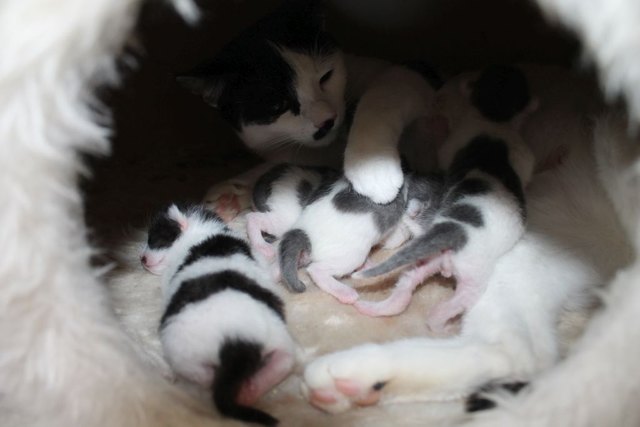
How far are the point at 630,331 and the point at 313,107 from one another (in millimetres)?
819

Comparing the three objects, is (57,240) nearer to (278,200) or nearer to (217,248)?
(217,248)

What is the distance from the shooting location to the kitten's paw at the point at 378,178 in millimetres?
1223

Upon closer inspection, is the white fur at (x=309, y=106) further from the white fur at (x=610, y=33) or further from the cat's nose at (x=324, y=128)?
the white fur at (x=610, y=33)

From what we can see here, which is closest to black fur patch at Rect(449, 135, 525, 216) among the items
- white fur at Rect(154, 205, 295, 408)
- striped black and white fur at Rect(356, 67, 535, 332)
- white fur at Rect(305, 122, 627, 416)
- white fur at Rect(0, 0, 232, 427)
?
striped black and white fur at Rect(356, 67, 535, 332)

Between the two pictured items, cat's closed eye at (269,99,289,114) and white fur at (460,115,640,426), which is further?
cat's closed eye at (269,99,289,114)

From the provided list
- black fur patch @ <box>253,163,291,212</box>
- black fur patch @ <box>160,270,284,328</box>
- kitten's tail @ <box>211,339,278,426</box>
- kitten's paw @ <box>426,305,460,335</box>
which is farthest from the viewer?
black fur patch @ <box>253,163,291,212</box>

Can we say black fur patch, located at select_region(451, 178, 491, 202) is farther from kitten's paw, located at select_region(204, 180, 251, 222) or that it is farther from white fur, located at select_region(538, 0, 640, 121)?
kitten's paw, located at select_region(204, 180, 251, 222)

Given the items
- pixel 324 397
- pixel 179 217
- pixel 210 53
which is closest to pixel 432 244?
pixel 324 397

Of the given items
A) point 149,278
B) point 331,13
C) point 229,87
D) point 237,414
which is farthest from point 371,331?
point 331,13

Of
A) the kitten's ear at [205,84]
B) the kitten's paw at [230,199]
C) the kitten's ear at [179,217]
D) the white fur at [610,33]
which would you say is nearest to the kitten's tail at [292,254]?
the kitten's ear at [179,217]

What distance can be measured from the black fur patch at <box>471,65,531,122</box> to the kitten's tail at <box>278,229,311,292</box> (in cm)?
47

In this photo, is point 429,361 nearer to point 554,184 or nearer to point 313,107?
point 554,184

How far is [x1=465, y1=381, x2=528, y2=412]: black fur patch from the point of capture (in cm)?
97

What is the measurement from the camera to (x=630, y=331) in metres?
0.84
